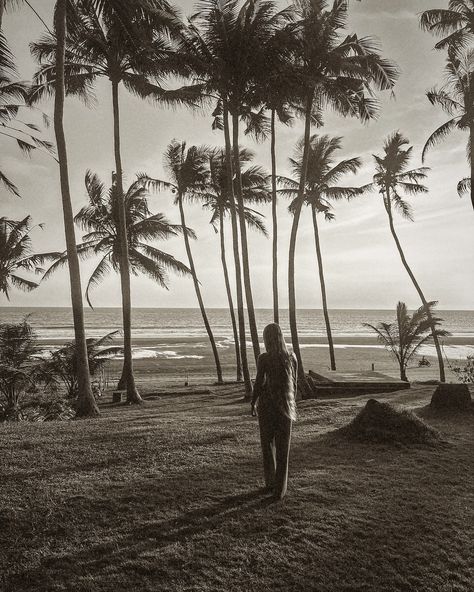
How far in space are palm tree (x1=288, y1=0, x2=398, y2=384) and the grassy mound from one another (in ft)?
17.1

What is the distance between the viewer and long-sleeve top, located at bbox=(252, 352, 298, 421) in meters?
4.34

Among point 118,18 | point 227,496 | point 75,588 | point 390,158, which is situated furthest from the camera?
point 390,158

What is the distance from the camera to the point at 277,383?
14.4 ft

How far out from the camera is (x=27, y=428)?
770cm

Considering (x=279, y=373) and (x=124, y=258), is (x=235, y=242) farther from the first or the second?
(x=279, y=373)

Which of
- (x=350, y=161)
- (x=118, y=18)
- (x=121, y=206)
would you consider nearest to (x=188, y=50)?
(x=118, y=18)

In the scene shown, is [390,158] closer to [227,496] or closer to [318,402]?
[318,402]

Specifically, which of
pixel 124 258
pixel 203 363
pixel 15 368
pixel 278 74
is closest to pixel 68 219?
pixel 124 258

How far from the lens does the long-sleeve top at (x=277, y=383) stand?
4340 mm

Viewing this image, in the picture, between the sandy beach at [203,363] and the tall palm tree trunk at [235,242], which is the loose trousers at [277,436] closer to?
the tall palm tree trunk at [235,242]

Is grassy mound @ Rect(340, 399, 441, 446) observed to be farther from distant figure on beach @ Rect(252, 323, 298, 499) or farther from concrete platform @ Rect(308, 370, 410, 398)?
concrete platform @ Rect(308, 370, 410, 398)

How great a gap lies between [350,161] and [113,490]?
18.1 meters

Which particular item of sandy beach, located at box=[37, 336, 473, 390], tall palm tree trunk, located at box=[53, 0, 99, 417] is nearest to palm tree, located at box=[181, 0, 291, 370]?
tall palm tree trunk, located at box=[53, 0, 99, 417]

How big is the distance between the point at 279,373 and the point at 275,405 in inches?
13.4
